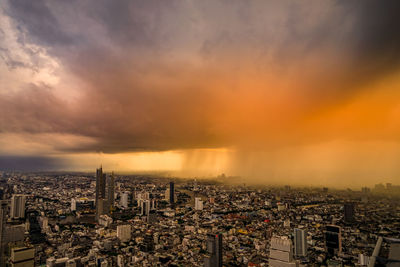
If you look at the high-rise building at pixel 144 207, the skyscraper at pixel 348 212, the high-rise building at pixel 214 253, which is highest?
the skyscraper at pixel 348 212

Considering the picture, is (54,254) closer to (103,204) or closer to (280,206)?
(103,204)

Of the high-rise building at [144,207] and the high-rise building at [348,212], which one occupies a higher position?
the high-rise building at [348,212]

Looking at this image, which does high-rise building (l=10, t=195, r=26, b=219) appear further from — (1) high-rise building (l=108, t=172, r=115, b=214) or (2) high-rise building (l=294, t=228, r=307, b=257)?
(2) high-rise building (l=294, t=228, r=307, b=257)

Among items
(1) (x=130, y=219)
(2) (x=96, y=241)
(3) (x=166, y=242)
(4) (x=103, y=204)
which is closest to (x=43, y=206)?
(4) (x=103, y=204)

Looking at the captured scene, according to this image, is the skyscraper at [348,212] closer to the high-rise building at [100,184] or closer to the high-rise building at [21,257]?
the high-rise building at [21,257]

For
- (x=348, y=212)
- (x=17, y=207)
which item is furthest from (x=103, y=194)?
(x=348, y=212)

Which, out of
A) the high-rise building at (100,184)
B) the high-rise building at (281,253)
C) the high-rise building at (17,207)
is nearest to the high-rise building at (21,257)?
the high-rise building at (281,253)
